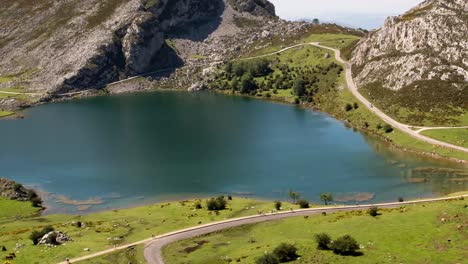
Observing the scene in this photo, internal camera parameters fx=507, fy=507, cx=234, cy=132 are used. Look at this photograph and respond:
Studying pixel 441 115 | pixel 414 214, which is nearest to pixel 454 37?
pixel 441 115

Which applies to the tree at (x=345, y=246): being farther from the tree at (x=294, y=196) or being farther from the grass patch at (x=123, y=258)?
the tree at (x=294, y=196)

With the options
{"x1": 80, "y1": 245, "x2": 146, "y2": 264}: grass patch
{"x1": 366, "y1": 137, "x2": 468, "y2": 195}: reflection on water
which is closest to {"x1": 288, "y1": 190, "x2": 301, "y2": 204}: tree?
{"x1": 366, "y1": 137, "x2": 468, "y2": 195}: reflection on water

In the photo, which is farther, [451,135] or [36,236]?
[451,135]

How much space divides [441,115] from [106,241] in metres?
128

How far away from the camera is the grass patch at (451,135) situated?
149500mm

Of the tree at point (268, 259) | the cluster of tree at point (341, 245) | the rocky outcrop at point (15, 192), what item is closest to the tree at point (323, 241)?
the cluster of tree at point (341, 245)

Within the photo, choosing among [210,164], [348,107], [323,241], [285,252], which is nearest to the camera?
[285,252]

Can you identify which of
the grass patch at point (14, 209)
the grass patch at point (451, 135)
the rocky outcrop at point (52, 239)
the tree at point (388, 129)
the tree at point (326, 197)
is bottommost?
the grass patch at point (14, 209)

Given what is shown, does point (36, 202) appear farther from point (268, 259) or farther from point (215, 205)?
point (268, 259)

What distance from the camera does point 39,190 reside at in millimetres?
124938

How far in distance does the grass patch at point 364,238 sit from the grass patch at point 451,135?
69825 millimetres

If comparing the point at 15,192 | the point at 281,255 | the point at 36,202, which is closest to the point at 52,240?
the point at 281,255

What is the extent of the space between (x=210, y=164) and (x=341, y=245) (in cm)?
7751

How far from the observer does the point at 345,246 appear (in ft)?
217
